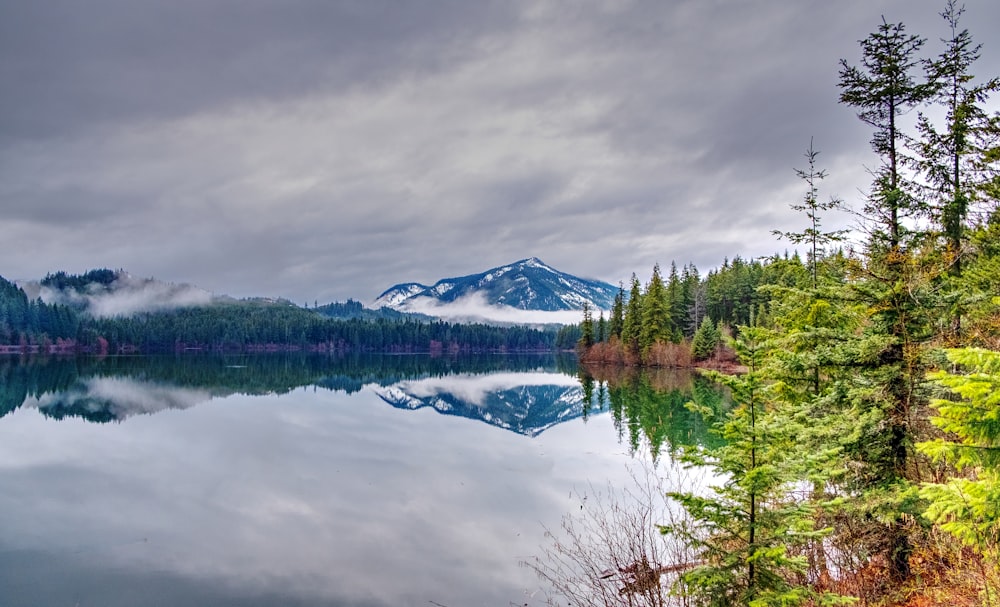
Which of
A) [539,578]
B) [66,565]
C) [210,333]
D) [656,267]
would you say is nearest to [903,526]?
[539,578]

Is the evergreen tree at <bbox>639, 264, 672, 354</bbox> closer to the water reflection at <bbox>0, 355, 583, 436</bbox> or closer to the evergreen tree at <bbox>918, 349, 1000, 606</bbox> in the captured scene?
the water reflection at <bbox>0, 355, 583, 436</bbox>

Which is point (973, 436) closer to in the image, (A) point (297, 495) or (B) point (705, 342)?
(A) point (297, 495)

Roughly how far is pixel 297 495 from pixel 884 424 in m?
18.2

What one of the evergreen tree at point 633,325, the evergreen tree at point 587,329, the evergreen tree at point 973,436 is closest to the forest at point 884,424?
the evergreen tree at point 973,436

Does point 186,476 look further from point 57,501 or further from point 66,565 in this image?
point 66,565

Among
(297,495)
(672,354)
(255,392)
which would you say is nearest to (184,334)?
(255,392)

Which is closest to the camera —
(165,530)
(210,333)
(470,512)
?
(165,530)

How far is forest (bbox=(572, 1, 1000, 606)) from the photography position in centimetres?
523

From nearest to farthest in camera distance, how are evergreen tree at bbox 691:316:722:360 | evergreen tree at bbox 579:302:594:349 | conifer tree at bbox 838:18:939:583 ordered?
1. conifer tree at bbox 838:18:939:583
2. evergreen tree at bbox 691:316:722:360
3. evergreen tree at bbox 579:302:594:349

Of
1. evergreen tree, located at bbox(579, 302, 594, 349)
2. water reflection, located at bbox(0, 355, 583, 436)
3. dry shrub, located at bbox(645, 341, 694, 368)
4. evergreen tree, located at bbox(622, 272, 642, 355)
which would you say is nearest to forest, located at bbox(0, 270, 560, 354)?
water reflection, located at bbox(0, 355, 583, 436)

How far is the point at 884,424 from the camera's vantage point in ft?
28.0

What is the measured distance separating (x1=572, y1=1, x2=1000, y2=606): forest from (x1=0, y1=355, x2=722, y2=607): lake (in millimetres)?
2289

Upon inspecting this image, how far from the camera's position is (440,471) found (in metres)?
23.6

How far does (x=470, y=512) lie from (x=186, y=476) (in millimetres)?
12915
